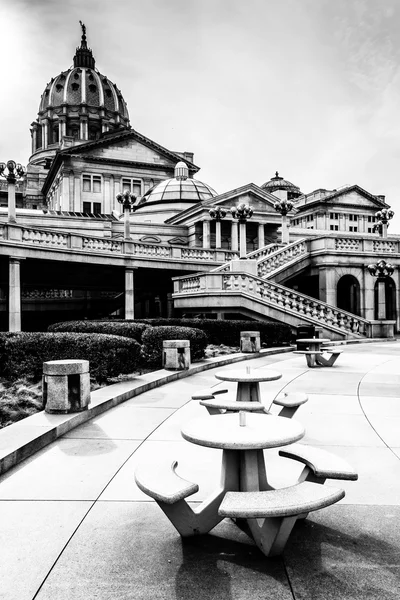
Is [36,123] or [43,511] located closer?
[43,511]

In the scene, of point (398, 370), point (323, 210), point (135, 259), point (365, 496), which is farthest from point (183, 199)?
point (365, 496)

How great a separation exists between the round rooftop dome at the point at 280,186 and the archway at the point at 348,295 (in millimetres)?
56367

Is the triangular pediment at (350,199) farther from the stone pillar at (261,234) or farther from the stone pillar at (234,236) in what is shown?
the stone pillar at (234,236)

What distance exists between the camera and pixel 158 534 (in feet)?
14.4

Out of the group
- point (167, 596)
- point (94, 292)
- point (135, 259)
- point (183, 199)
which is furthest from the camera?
point (183, 199)

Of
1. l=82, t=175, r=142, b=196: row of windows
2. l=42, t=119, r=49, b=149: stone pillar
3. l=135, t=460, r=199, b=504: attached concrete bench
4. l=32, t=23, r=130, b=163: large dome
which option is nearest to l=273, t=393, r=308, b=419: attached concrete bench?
l=135, t=460, r=199, b=504: attached concrete bench

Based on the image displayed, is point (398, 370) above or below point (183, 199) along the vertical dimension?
below

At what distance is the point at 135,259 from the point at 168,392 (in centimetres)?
2053

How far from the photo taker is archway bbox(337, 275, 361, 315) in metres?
35.3

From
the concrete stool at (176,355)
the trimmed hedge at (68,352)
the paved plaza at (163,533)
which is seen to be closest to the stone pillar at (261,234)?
→ the concrete stool at (176,355)

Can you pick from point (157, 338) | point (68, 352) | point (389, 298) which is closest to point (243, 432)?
point (68, 352)

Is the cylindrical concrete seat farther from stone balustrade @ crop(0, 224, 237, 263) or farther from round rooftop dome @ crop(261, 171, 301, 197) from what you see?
round rooftop dome @ crop(261, 171, 301, 197)

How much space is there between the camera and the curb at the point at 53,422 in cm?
636

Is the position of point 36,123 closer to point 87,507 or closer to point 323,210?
point 323,210
